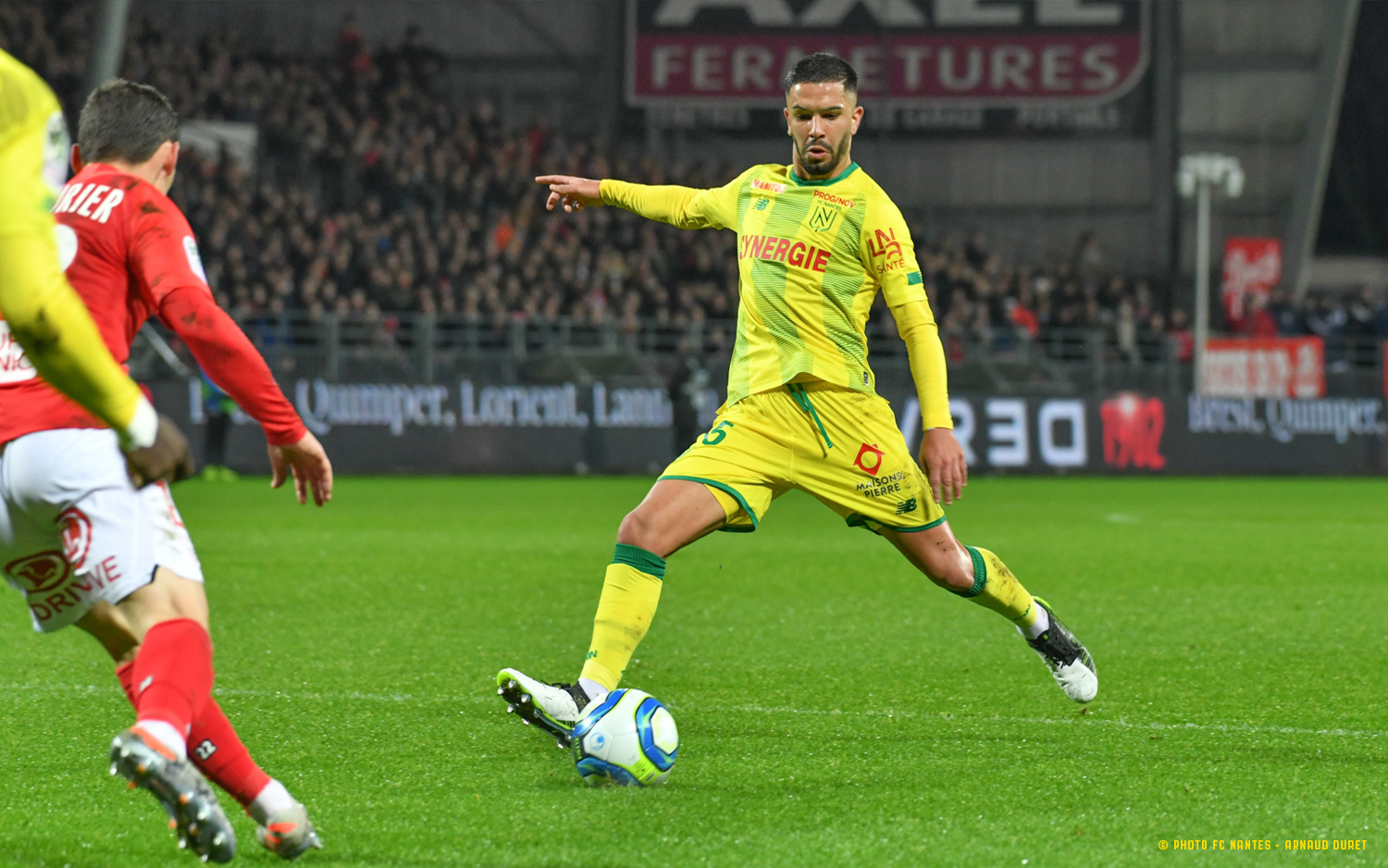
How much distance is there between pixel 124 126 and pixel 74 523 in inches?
37.2

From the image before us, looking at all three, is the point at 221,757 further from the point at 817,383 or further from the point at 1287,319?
the point at 1287,319

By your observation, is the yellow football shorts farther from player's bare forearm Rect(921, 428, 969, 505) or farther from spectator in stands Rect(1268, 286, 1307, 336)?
spectator in stands Rect(1268, 286, 1307, 336)

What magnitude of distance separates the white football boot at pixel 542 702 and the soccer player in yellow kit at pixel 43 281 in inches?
75.8

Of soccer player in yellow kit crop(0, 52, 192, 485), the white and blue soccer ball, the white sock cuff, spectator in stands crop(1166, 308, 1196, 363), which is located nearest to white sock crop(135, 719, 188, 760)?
soccer player in yellow kit crop(0, 52, 192, 485)

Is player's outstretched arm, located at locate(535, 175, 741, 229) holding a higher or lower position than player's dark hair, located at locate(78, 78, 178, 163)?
lower

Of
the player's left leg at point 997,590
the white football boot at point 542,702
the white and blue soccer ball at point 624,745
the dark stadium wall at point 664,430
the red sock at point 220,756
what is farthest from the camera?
the dark stadium wall at point 664,430

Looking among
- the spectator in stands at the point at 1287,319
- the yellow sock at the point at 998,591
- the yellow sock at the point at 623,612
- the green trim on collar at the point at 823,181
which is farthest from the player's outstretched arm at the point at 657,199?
the spectator in stands at the point at 1287,319

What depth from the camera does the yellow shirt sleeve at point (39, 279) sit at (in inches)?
120

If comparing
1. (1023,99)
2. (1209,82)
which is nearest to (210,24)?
(1023,99)

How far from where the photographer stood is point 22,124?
317cm

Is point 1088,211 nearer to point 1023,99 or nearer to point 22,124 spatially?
point 1023,99

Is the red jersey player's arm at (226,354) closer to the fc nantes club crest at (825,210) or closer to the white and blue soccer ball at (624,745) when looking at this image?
the white and blue soccer ball at (624,745)

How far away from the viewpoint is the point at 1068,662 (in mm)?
6035

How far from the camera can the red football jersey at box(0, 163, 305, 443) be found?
11.8 feet
